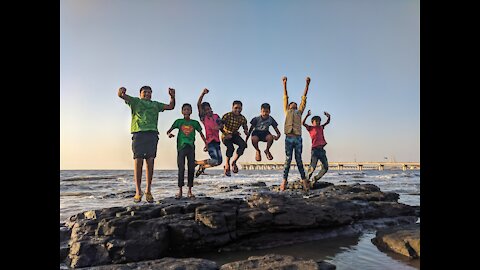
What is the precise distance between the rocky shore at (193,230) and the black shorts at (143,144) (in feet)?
3.65

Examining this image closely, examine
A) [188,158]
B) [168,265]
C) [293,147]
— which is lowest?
[168,265]

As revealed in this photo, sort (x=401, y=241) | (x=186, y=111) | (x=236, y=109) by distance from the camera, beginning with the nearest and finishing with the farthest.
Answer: (x=401, y=241) → (x=186, y=111) → (x=236, y=109)

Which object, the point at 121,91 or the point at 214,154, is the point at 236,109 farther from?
the point at 121,91

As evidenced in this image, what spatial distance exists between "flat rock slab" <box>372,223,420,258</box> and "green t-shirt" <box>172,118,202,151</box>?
14.7 ft

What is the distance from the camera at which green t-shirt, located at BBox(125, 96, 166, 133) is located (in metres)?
6.33

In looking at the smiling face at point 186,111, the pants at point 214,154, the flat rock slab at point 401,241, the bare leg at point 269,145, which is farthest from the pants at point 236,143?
the flat rock slab at point 401,241

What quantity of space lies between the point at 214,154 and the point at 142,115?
198 cm

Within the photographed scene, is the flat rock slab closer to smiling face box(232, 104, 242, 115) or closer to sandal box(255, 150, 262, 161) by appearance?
sandal box(255, 150, 262, 161)

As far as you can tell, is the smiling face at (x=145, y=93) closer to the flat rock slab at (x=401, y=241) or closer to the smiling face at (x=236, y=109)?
the smiling face at (x=236, y=109)

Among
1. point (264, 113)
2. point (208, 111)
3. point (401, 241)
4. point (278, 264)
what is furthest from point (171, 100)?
point (401, 241)

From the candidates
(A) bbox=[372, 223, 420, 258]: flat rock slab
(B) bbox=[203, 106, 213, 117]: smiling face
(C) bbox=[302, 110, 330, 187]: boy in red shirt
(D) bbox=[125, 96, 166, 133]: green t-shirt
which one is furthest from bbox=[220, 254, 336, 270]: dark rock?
(C) bbox=[302, 110, 330, 187]: boy in red shirt

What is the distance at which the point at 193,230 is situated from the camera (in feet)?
18.0
